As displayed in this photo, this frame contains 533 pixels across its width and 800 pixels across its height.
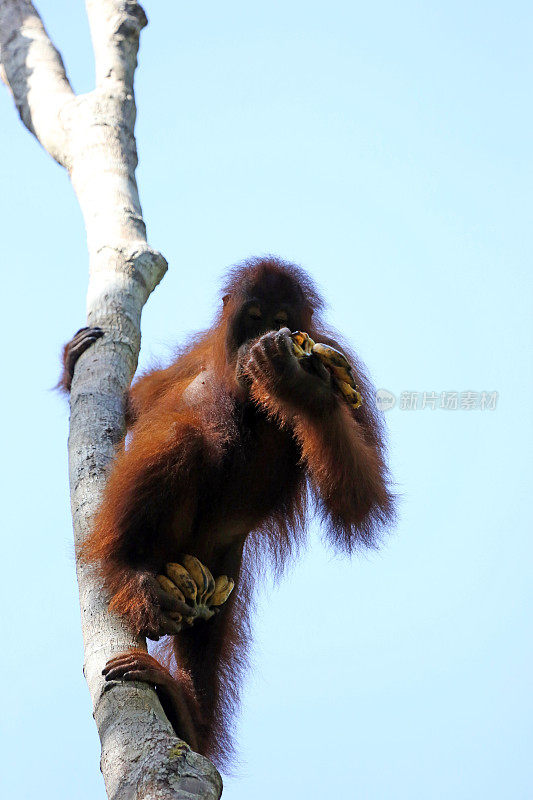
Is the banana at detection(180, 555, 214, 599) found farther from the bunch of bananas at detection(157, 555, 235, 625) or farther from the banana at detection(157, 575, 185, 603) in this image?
the banana at detection(157, 575, 185, 603)

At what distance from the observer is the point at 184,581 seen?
3502mm

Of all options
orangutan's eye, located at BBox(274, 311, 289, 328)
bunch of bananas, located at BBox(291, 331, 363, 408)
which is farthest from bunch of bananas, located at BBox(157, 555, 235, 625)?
orangutan's eye, located at BBox(274, 311, 289, 328)

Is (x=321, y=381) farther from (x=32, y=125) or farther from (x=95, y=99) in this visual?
(x=32, y=125)

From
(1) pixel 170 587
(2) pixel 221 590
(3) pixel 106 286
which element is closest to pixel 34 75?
(3) pixel 106 286

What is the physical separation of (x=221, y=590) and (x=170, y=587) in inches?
15.8

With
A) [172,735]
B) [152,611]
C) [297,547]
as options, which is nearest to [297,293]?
[297,547]

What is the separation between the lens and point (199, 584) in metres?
3.57

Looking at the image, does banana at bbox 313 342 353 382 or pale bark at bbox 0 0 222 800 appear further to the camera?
banana at bbox 313 342 353 382

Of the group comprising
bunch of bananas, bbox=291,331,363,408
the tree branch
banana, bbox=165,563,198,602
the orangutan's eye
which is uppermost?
the tree branch

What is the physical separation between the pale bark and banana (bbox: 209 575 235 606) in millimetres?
601

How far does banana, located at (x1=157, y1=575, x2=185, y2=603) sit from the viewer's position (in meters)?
3.44

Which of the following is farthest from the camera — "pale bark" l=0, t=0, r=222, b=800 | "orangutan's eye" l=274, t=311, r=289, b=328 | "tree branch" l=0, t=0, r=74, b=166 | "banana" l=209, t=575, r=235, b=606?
"tree branch" l=0, t=0, r=74, b=166

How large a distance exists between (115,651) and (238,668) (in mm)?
1537

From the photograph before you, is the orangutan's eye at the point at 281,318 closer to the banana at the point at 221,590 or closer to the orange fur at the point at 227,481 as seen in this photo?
the orange fur at the point at 227,481
